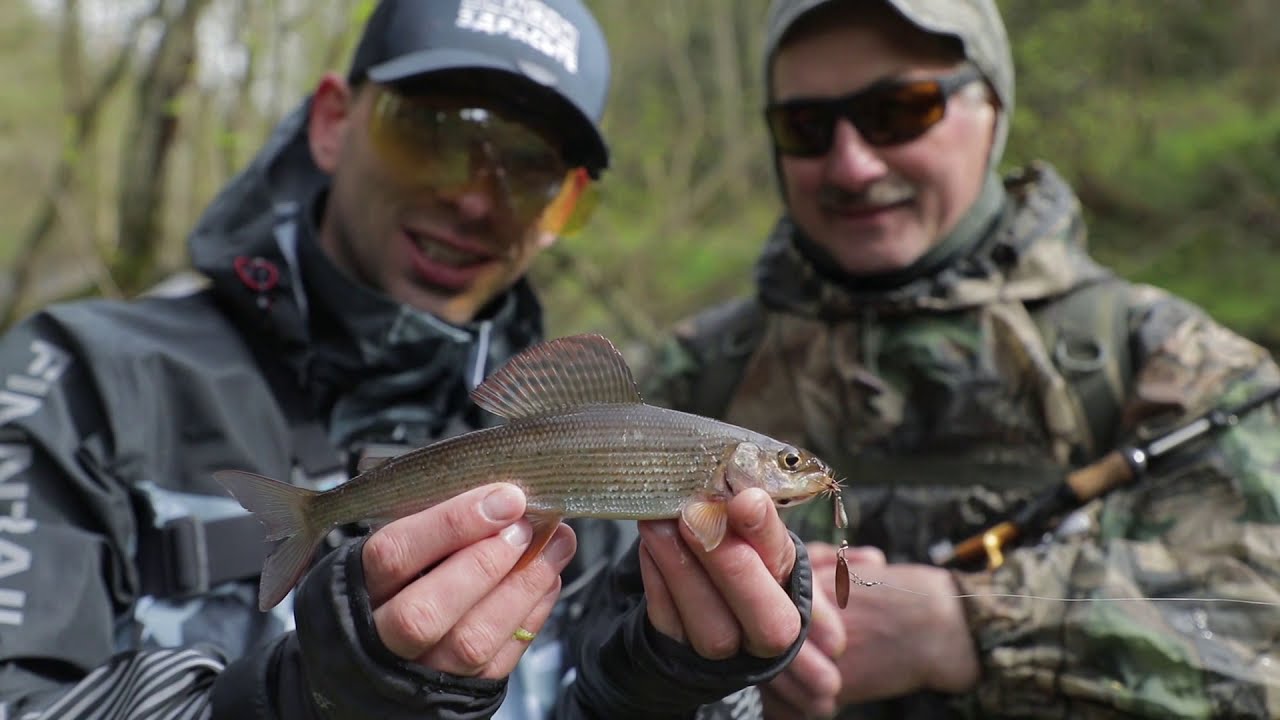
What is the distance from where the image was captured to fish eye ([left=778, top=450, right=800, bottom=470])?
2160 millimetres

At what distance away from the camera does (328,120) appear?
3.77m

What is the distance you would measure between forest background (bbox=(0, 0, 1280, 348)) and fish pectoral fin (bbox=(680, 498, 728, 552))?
4.31 metres

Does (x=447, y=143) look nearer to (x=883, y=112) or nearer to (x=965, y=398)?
(x=883, y=112)

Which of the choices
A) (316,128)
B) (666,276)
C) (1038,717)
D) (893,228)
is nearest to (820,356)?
(893,228)

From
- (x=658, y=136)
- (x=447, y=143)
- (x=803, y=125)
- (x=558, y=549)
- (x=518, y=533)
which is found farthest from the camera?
(x=658, y=136)

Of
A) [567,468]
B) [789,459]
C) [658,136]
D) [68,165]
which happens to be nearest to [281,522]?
[567,468]

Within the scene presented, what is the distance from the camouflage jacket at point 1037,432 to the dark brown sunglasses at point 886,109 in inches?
21.7

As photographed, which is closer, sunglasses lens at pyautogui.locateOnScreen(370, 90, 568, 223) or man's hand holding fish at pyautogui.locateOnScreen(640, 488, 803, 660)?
man's hand holding fish at pyautogui.locateOnScreen(640, 488, 803, 660)

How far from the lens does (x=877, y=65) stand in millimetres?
3768

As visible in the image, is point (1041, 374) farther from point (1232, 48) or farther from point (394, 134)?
point (1232, 48)

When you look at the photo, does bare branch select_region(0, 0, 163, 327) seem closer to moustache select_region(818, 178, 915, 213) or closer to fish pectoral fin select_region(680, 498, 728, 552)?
moustache select_region(818, 178, 915, 213)

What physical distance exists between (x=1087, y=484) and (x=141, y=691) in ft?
9.57

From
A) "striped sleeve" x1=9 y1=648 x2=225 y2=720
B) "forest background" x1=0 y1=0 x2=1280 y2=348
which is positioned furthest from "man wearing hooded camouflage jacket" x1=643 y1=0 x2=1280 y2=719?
"forest background" x1=0 y1=0 x2=1280 y2=348

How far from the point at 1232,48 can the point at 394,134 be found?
17918mm
